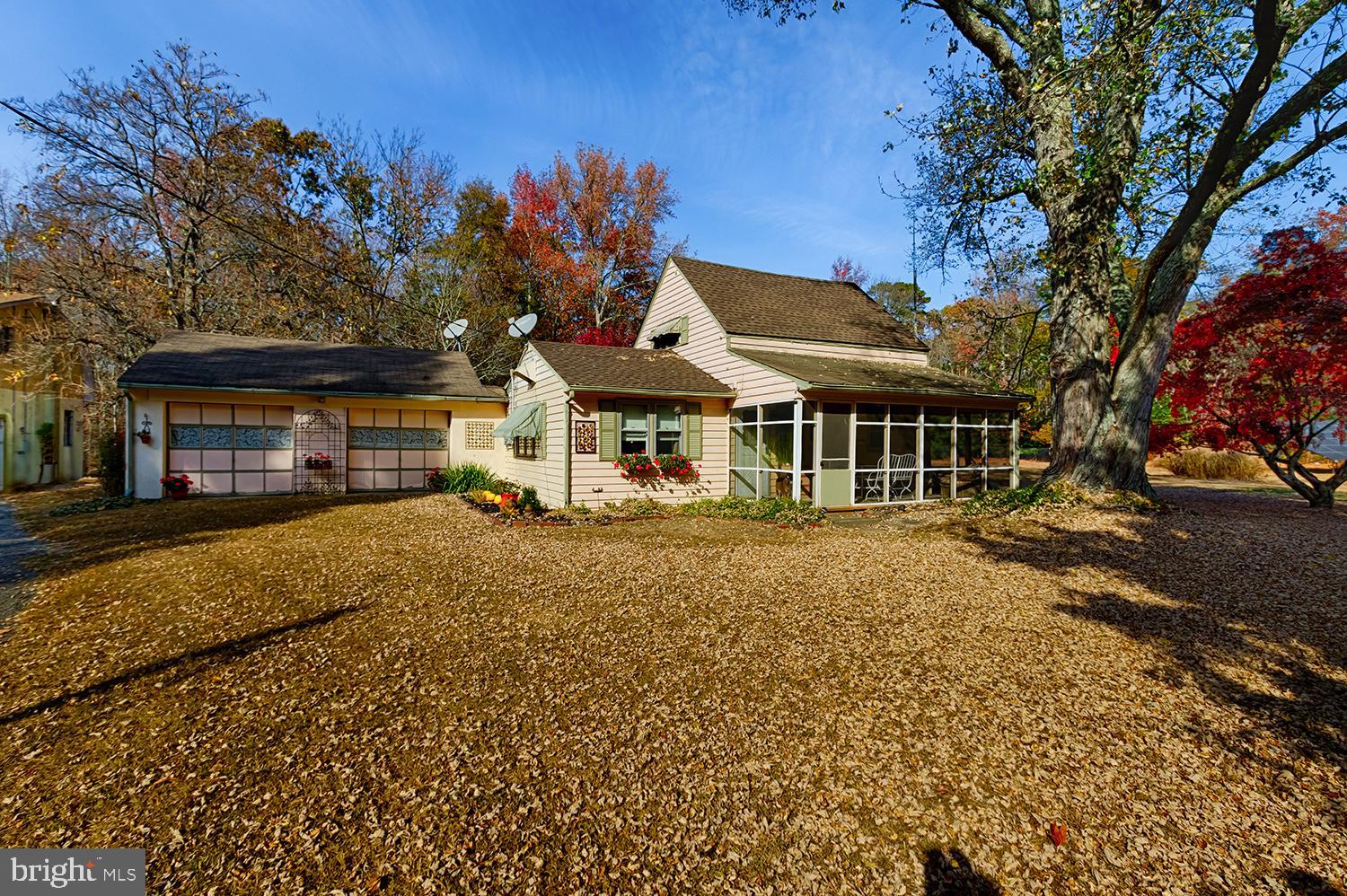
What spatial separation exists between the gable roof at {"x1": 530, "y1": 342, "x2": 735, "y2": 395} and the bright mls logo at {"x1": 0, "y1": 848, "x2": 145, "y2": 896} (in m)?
9.44

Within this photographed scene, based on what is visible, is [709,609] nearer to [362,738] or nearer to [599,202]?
[362,738]

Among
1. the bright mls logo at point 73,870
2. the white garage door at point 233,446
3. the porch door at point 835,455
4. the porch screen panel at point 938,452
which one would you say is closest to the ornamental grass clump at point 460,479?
the white garage door at point 233,446

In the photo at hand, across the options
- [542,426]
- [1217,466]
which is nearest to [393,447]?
[542,426]

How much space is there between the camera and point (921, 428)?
1273cm

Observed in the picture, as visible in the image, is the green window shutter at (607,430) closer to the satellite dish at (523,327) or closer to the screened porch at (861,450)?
the screened porch at (861,450)

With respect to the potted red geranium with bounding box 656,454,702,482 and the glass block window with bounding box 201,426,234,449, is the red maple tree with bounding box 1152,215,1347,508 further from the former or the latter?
the glass block window with bounding box 201,426,234,449

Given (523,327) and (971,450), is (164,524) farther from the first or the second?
(971,450)

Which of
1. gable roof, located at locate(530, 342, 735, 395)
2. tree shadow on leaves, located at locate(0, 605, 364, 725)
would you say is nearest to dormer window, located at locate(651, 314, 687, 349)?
gable roof, located at locate(530, 342, 735, 395)

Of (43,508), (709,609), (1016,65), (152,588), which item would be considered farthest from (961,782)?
(43,508)

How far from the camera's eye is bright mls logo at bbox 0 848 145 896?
7.50 ft

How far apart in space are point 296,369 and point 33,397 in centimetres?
892

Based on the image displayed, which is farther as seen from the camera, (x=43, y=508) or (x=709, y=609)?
(x=43, y=508)

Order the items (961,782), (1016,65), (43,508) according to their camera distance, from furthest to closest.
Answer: (43,508) < (1016,65) < (961,782)

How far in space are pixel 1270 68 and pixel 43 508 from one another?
75.1 feet
